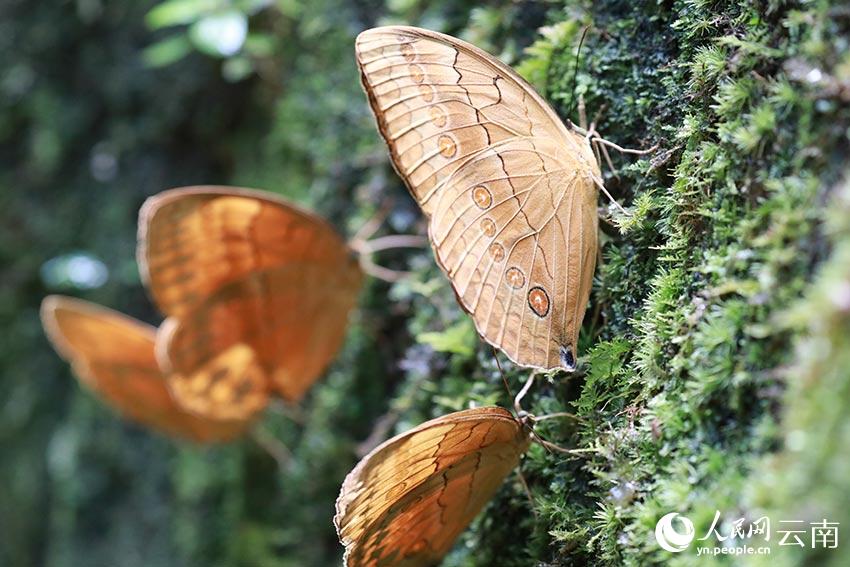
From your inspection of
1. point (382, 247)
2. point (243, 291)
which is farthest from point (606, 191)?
point (243, 291)

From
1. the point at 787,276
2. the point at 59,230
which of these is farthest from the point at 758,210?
the point at 59,230

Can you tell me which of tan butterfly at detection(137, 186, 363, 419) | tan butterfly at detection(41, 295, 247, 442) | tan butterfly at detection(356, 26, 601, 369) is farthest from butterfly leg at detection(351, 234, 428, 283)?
tan butterfly at detection(356, 26, 601, 369)

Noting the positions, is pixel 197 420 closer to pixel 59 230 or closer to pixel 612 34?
pixel 59 230

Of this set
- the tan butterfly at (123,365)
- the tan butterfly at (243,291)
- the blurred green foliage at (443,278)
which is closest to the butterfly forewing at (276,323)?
the tan butterfly at (243,291)

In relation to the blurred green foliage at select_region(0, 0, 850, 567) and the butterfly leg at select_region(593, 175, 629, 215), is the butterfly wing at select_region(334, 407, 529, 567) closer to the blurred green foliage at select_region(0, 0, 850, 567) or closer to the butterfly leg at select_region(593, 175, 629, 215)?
the blurred green foliage at select_region(0, 0, 850, 567)

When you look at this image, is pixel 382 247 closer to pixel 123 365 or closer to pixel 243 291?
pixel 243 291

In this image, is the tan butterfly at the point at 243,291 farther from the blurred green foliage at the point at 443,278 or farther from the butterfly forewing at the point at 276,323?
the blurred green foliage at the point at 443,278
